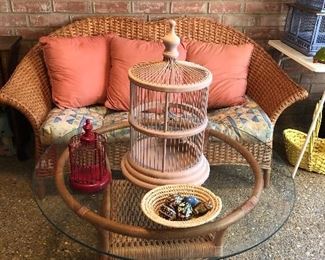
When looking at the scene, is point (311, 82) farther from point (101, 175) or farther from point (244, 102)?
point (101, 175)

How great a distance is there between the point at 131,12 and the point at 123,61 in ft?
1.40

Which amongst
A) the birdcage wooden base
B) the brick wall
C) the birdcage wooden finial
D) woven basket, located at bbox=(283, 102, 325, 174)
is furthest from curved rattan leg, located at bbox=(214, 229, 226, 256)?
the brick wall

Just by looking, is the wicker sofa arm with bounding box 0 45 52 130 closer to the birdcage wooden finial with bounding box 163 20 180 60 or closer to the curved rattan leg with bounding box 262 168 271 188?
the birdcage wooden finial with bounding box 163 20 180 60

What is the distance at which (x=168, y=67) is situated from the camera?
1.31m

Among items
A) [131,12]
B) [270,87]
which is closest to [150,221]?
[270,87]

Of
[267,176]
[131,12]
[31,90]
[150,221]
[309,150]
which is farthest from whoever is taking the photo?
[131,12]

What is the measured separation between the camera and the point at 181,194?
4.26 ft

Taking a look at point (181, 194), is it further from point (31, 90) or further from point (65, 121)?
point (31, 90)

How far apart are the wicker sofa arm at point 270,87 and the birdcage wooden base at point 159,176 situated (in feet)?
Answer: 2.36

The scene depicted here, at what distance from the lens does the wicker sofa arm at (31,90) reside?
183cm

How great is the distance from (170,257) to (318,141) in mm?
1482

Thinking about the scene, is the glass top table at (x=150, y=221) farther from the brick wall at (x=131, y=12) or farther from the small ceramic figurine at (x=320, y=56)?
the brick wall at (x=131, y=12)

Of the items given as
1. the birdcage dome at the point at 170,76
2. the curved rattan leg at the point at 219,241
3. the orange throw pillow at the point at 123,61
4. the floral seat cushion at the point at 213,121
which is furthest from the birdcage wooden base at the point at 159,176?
the orange throw pillow at the point at 123,61

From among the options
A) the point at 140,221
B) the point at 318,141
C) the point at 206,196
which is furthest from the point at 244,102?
the point at 140,221
